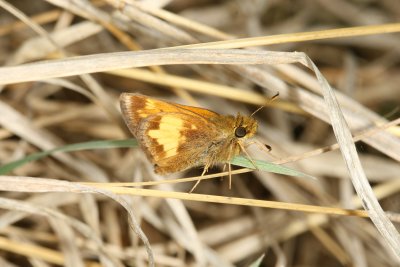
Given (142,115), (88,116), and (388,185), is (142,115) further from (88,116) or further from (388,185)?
(388,185)

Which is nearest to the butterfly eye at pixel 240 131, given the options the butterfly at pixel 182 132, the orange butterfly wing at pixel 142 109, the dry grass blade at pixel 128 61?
the butterfly at pixel 182 132

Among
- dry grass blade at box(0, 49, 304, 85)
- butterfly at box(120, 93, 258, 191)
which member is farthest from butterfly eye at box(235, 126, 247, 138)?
dry grass blade at box(0, 49, 304, 85)

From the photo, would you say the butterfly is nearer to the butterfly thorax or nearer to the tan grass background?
the butterfly thorax

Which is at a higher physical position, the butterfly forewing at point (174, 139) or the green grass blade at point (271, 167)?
the butterfly forewing at point (174, 139)

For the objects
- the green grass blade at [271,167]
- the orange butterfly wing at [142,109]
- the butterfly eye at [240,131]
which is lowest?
the green grass blade at [271,167]

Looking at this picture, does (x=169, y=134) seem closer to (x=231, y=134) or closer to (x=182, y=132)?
(x=182, y=132)

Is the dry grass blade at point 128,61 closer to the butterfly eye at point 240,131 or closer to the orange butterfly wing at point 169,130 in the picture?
the orange butterfly wing at point 169,130

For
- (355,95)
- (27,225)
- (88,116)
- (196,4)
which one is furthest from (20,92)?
(355,95)
